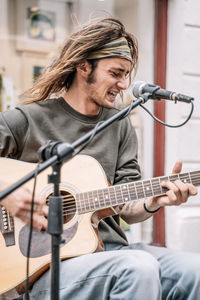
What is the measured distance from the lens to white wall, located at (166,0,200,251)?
10.5ft

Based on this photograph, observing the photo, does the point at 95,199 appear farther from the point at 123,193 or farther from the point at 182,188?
the point at 182,188

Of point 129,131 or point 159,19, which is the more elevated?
point 159,19

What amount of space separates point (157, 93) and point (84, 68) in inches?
28.3

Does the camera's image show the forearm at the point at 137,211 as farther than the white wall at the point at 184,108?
No

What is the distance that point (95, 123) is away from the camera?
2061mm

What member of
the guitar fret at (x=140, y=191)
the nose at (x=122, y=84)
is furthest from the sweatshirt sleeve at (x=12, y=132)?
the guitar fret at (x=140, y=191)

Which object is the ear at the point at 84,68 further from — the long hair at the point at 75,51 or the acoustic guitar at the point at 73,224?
the acoustic guitar at the point at 73,224

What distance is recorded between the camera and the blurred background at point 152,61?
127 inches

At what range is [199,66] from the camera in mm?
3271

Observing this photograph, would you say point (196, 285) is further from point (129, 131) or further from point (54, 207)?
point (129, 131)

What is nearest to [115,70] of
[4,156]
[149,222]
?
[4,156]

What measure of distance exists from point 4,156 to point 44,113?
0.93ft

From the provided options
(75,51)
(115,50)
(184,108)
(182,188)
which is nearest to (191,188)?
(182,188)

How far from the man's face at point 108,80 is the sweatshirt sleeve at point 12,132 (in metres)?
0.37
